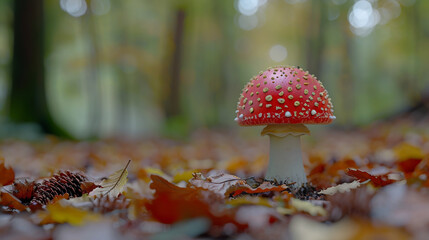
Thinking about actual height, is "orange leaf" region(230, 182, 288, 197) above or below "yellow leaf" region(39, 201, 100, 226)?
below

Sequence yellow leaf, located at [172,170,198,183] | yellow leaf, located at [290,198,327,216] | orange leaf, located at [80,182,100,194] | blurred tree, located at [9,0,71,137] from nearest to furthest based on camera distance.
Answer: yellow leaf, located at [290,198,327,216], orange leaf, located at [80,182,100,194], yellow leaf, located at [172,170,198,183], blurred tree, located at [9,0,71,137]

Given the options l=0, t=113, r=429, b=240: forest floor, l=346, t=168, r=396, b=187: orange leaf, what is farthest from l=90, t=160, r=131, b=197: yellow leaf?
l=346, t=168, r=396, b=187: orange leaf

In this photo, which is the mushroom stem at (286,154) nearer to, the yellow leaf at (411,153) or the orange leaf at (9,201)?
the yellow leaf at (411,153)

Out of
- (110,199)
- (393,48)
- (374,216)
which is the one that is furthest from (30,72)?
(393,48)

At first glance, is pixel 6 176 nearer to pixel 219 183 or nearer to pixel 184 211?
pixel 219 183

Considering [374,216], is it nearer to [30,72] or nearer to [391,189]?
[391,189]

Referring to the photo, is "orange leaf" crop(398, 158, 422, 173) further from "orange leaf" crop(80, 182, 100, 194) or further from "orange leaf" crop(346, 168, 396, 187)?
"orange leaf" crop(80, 182, 100, 194)
